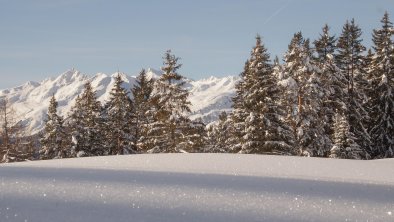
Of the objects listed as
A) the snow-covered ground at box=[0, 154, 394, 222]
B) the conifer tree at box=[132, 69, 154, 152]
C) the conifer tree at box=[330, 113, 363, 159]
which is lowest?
the snow-covered ground at box=[0, 154, 394, 222]

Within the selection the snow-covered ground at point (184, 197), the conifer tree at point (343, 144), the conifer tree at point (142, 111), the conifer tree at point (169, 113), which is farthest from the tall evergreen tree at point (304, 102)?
the snow-covered ground at point (184, 197)

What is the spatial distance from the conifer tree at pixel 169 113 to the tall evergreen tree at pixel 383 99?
46.7ft

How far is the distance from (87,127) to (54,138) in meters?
3.46

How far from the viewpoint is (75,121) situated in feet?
107

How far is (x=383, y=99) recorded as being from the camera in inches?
1154

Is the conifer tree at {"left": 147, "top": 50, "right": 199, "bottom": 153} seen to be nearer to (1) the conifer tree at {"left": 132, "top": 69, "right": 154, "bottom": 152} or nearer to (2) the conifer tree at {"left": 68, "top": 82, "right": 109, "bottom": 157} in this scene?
(1) the conifer tree at {"left": 132, "top": 69, "right": 154, "bottom": 152}

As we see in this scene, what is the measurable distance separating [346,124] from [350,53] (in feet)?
Result: 29.1

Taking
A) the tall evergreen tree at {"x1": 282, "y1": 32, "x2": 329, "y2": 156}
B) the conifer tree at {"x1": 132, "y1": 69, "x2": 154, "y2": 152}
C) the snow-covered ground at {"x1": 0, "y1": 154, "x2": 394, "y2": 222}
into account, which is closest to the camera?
the snow-covered ground at {"x1": 0, "y1": 154, "x2": 394, "y2": 222}

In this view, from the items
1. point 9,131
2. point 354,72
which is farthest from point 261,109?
point 9,131

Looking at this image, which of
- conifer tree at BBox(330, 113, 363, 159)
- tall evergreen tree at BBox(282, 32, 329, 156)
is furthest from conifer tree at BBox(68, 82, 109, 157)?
conifer tree at BBox(330, 113, 363, 159)

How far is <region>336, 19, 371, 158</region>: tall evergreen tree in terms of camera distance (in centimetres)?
2857

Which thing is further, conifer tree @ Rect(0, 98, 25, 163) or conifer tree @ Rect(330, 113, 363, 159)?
conifer tree @ Rect(0, 98, 25, 163)

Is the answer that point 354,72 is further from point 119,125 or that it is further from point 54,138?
point 54,138

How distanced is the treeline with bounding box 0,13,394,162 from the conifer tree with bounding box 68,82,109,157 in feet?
0.27
